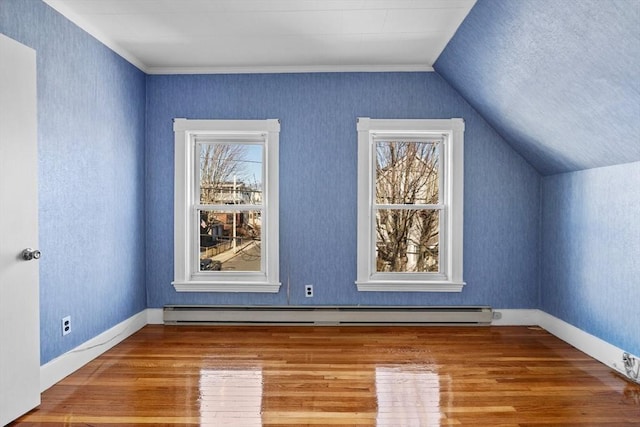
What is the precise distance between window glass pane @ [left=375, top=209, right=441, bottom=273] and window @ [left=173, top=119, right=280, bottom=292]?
107 cm

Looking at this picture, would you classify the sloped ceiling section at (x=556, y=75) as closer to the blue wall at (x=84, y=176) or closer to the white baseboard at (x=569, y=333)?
the white baseboard at (x=569, y=333)

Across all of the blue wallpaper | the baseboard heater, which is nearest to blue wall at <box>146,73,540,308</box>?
the baseboard heater

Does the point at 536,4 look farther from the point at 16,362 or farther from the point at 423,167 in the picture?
the point at 16,362

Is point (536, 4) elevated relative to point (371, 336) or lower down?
elevated

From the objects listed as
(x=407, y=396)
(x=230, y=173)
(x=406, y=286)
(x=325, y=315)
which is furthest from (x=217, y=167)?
(x=407, y=396)

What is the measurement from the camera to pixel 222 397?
2.74m

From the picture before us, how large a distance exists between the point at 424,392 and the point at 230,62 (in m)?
3.12

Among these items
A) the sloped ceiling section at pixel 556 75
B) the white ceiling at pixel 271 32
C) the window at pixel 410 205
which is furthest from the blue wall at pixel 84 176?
the sloped ceiling section at pixel 556 75

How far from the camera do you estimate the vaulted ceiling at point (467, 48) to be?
2.43 m

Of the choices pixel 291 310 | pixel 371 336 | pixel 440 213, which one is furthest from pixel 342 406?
pixel 440 213

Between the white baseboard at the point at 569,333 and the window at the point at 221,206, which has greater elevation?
the window at the point at 221,206

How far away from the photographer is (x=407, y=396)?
275 cm

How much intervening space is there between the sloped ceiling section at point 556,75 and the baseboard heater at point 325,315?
59.3 inches

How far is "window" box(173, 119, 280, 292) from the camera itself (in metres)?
4.32
